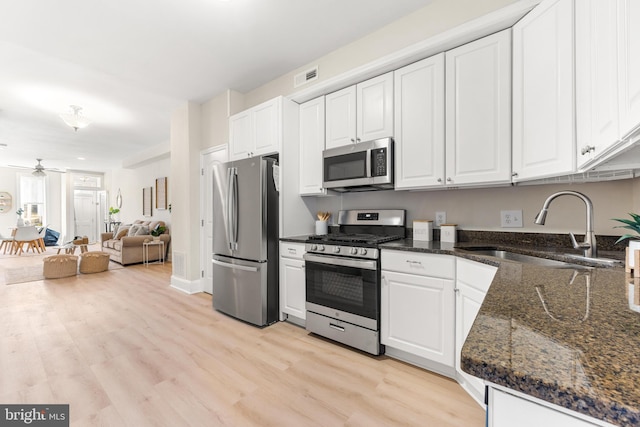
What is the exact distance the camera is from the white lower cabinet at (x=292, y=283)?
2684 mm

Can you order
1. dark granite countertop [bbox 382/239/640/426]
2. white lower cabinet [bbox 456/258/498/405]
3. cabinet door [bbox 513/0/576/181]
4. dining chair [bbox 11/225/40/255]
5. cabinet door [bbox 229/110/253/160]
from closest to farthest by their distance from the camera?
dark granite countertop [bbox 382/239/640/426]
cabinet door [bbox 513/0/576/181]
white lower cabinet [bbox 456/258/498/405]
cabinet door [bbox 229/110/253/160]
dining chair [bbox 11/225/40/255]

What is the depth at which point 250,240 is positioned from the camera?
9.36 ft

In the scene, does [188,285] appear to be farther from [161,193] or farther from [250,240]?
[161,193]

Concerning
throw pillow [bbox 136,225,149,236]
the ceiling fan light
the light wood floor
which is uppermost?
the ceiling fan light

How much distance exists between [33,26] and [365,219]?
133 inches

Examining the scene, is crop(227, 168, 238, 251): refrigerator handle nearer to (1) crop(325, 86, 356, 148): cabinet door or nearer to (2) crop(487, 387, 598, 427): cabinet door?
(1) crop(325, 86, 356, 148): cabinet door

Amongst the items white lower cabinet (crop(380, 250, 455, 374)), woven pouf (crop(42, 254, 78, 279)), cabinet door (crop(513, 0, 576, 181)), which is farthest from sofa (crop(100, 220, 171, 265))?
cabinet door (crop(513, 0, 576, 181))

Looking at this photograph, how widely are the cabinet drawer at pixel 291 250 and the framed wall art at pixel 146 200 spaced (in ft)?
21.2

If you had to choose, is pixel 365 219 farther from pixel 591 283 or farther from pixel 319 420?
pixel 591 283

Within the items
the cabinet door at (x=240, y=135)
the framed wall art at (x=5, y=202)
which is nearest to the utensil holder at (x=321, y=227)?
the cabinet door at (x=240, y=135)

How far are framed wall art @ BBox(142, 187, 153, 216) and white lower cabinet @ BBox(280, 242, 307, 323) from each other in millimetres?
6486

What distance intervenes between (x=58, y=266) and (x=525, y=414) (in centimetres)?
659

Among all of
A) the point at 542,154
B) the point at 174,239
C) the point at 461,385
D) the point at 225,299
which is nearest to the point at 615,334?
the point at 542,154

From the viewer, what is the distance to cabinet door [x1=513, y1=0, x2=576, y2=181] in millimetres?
1472
